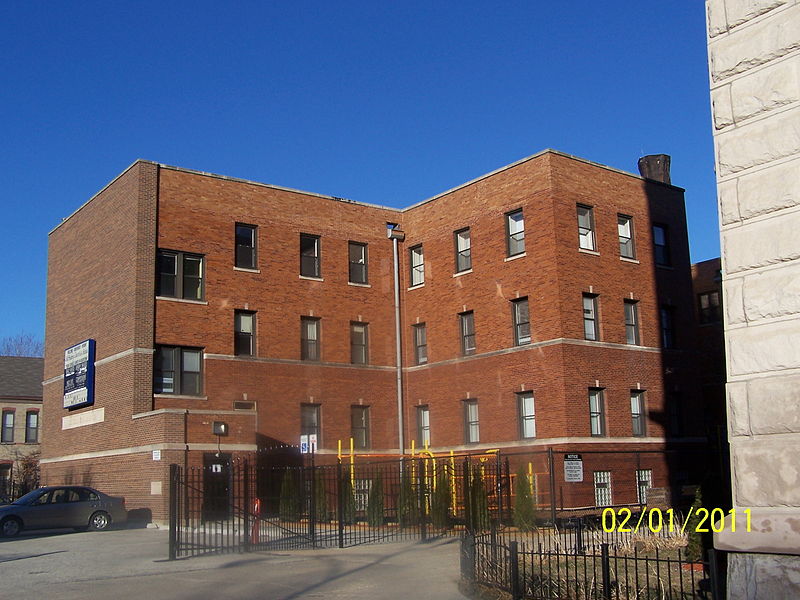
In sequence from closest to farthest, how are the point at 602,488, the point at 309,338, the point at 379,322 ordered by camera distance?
the point at 602,488
the point at 309,338
the point at 379,322

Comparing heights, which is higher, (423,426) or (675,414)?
(675,414)

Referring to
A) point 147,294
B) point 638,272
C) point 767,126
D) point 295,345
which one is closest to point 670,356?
point 638,272

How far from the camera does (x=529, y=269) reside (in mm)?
33344

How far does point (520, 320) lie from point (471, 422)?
177 inches

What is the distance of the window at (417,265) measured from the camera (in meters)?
38.8

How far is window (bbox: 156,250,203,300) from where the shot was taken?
33.8 metres

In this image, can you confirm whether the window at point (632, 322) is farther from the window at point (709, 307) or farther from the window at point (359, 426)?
the window at point (709, 307)

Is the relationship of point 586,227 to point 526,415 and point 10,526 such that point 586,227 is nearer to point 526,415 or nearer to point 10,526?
point 526,415

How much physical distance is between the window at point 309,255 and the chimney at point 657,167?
15081mm

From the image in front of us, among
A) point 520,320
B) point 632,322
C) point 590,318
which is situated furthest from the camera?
point 632,322

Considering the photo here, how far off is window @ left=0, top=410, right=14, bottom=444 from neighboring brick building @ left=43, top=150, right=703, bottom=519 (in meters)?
22.8

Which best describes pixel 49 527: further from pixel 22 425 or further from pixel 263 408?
pixel 22 425

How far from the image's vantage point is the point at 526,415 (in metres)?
33.0

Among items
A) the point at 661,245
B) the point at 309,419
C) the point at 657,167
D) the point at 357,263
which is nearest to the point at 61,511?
the point at 309,419
